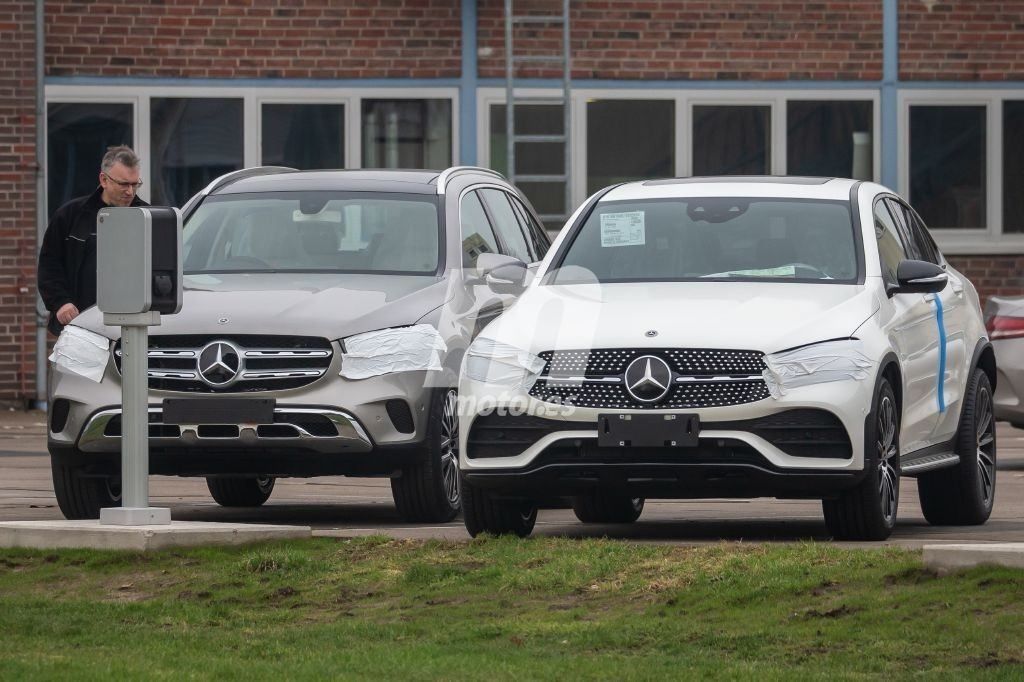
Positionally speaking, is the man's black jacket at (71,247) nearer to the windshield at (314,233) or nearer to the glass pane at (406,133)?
the windshield at (314,233)

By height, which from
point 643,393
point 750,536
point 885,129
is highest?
point 885,129

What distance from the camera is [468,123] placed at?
74.2ft

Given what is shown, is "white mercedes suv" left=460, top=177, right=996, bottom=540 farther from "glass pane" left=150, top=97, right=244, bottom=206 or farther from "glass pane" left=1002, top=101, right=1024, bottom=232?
"glass pane" left=1002, top=101, right=1024, bottom=232

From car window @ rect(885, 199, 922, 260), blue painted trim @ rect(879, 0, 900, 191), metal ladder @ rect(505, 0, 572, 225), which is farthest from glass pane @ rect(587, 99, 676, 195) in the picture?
car window @ rect(885, 199, 922, 260)

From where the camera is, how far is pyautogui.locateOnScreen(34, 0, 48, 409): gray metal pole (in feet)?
72.1

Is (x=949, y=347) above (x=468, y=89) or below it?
below

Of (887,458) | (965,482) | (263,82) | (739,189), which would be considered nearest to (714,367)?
(887,458)

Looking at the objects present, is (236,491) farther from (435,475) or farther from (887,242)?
(887,242)

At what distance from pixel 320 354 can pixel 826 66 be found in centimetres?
1290

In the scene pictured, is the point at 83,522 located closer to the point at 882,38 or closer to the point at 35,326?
the point at 35,326

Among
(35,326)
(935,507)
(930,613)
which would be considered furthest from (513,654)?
(35,326)

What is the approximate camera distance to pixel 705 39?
22.8 m

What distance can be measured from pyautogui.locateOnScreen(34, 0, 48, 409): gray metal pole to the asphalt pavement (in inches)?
229

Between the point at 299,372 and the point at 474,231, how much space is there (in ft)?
6.36
